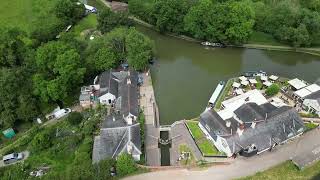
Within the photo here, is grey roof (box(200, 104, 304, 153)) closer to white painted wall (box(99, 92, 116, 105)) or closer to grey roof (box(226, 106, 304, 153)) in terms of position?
grey roof (box(226, 106, 304, 153))

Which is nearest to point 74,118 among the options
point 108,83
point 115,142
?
point 108,83

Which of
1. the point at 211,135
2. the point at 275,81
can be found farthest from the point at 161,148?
the point at 275,81

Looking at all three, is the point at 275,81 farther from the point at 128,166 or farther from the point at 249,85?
the point at 128,166

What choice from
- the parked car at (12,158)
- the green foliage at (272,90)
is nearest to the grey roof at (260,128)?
the green foliage at (272,90)

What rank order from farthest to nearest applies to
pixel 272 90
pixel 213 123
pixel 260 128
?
pixel 272 90
pixel 213 123
pixel 260 128

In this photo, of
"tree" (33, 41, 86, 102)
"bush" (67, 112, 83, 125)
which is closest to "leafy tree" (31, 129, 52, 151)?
"bush" (67, 112, 83, 125)

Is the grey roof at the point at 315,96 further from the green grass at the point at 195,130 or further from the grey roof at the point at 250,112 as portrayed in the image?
the green grass at the point at 195,130

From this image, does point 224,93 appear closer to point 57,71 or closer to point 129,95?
point 129,95
